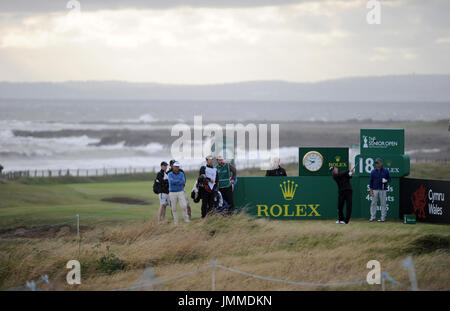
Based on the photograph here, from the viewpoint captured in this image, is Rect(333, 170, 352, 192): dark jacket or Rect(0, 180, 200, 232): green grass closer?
Rect(333, 170, 352, 192): dark jacket

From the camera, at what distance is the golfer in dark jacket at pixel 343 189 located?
1838cm

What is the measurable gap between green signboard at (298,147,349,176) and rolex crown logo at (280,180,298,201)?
46cm

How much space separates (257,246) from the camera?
16531 mm

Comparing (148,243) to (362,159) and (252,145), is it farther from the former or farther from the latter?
(252,145)

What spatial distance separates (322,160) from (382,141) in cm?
172

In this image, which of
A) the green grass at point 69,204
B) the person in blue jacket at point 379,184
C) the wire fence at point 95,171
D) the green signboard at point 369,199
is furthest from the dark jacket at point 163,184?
the wire fence at point 95,171

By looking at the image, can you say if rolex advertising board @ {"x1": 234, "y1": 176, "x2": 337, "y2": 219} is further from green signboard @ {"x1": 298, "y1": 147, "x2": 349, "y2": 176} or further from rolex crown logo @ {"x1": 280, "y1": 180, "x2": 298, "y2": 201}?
green signboard @ {"x1": 298, "y1": 147, "x2": 349, "y2": 176}

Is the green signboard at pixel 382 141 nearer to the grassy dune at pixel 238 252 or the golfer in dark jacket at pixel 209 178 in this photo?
the grassy dune at pixel 238 252

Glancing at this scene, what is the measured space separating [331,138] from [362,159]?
79.8 metres

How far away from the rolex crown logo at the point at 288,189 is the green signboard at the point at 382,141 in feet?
6.97

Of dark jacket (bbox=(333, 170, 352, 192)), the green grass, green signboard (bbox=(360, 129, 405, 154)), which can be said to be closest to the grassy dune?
dark jacket (bbox=(333, 170, 352, 192))

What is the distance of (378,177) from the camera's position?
18391mm

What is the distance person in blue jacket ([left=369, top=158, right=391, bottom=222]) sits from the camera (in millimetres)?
18328
